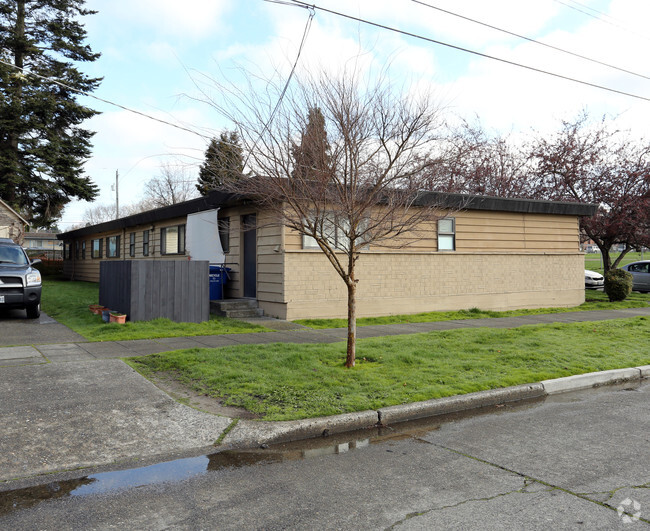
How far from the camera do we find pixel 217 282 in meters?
15.9

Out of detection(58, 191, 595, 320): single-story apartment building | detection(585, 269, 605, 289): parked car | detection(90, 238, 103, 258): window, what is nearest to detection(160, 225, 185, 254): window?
detection(58, 191, 595, 320): single-story apartment building

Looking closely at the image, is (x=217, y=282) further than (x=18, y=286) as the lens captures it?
Yes

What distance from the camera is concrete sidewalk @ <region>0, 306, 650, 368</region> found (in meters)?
8.41

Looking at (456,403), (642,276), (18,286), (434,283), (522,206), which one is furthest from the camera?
(642,276)

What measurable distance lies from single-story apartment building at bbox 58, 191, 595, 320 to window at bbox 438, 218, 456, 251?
31 mm

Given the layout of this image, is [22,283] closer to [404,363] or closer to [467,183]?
[404,363]

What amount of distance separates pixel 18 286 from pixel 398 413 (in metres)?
10.3

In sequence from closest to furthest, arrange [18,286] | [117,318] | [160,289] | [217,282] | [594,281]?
[117,318] < [18,286] < [160,289] < [217,282] < [594,281]

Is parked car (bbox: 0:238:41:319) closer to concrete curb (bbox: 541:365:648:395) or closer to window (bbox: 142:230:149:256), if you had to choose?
window (bbox: 142:230:149:256)

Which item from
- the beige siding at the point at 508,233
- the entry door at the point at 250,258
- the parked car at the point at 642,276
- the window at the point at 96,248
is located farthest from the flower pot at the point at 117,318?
the parked car at the point at 642,276

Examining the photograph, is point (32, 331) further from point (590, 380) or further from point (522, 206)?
point (522, 206)

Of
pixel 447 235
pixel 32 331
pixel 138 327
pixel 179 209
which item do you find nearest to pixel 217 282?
pixel 179 209

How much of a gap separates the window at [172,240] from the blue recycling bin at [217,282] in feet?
12.0

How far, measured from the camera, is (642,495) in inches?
155
